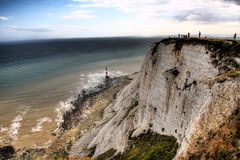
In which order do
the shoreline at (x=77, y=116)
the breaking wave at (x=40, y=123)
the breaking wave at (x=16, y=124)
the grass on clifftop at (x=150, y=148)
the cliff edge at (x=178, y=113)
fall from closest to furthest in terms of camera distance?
the cliff edge at (x=178, y=113), the grass on clifftop at (x=150, y=148), the shoreline at (x=77, y=116), the breaking wave at (x=16, y=124), the breaking wave at (x=40, y=123)

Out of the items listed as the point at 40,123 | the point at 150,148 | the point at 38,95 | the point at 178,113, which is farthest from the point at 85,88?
the point at 178,113

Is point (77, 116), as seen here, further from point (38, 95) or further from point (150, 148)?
point (150, 148)

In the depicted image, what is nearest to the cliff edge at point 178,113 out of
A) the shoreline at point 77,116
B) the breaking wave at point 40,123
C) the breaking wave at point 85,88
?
the shoreline at point 77,116

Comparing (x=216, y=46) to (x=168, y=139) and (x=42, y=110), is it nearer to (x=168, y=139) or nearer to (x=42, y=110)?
(x=168, y=139)

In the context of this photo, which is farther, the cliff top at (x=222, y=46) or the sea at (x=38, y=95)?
the sea at (x=38, y=95)

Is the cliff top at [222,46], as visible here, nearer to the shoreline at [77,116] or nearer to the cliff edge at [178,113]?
the cliff edge at [178,113]

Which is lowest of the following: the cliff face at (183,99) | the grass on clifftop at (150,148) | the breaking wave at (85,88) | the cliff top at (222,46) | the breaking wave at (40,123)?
the breaking wave at (40,123)
